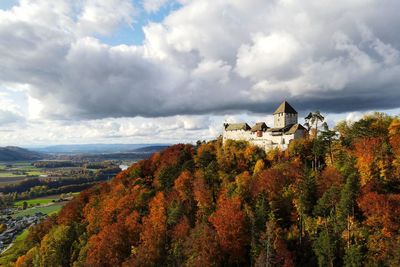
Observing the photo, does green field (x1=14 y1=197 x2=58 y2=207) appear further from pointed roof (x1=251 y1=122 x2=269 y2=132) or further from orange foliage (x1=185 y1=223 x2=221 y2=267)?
orange foliage (x1=185 y1=223 x2=221 y2=267)

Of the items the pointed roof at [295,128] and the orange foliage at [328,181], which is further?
the pointed roof at [295,128]

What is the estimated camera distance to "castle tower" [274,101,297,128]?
271 ft

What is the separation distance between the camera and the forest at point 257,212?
1807 inches

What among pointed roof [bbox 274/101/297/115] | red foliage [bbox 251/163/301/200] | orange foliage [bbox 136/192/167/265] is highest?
pointed roof [bbox 274/101/297/115]

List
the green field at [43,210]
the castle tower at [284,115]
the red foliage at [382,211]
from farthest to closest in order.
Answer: the green field at [43,210] → the castle tower at [284,115] → the red foliage at [382,211]

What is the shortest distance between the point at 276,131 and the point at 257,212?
99.2ft

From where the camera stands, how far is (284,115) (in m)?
82.4

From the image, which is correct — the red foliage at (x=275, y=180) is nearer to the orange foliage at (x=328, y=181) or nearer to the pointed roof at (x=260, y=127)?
the orange foliage at (x=328, y=181)

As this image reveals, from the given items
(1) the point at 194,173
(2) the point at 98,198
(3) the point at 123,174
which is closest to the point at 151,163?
(3) the point at 123,174

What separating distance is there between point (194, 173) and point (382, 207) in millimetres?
45093

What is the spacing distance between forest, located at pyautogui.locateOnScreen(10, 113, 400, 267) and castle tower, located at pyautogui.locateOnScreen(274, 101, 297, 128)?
936 centimetres

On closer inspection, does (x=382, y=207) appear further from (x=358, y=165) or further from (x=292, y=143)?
(x=292, y=143)

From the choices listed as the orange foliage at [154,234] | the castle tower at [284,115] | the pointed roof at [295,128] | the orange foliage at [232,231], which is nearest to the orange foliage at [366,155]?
the pointed roof at [295,128]

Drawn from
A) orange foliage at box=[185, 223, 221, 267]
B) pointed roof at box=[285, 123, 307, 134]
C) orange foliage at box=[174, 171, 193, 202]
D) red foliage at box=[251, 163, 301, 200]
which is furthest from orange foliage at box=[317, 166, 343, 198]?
orange foliage at box=[174, 171, 193, 202]
